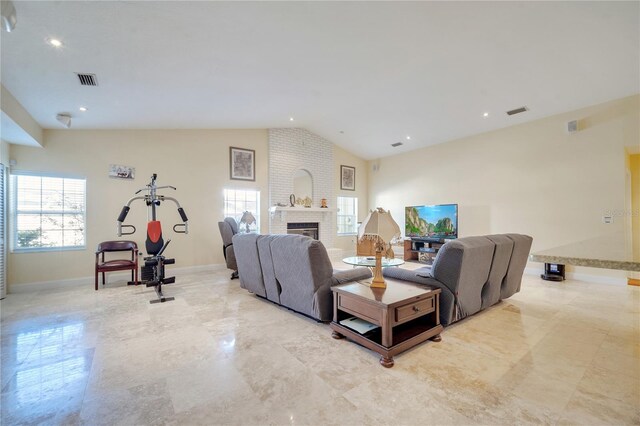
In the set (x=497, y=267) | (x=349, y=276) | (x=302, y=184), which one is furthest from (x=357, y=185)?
(x=349, y=276)

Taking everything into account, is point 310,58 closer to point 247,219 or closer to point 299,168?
point 247,219

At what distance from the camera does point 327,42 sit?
319 cm

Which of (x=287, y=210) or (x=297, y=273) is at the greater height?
(x=287, y=210)

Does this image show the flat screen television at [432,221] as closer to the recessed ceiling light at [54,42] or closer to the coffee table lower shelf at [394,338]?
the coffee table lower shelf at [394,338]

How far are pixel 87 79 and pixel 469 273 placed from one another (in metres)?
4.73

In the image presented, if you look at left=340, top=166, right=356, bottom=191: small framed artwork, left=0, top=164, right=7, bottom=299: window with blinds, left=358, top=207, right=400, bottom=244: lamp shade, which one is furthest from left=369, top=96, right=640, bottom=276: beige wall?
left=0, top=164, right=7, bottom=299: window with blinds

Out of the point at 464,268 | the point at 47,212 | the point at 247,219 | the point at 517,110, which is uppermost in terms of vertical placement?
the point at 517,110

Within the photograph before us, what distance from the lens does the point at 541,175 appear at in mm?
5281

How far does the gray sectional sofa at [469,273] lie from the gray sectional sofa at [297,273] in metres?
0.70

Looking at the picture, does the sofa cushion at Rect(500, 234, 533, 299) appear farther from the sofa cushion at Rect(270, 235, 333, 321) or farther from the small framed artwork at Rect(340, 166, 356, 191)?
the small framed artwork at Rect(340, 166, 356, 191)

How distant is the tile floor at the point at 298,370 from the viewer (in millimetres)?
1581

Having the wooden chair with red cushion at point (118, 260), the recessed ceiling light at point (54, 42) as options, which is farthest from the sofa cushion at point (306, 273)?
the wooden chair with red cushion at point (118, 260)

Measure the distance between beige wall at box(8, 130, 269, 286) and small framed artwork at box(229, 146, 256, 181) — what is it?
12cm

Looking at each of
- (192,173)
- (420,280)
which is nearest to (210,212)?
(192,173)
